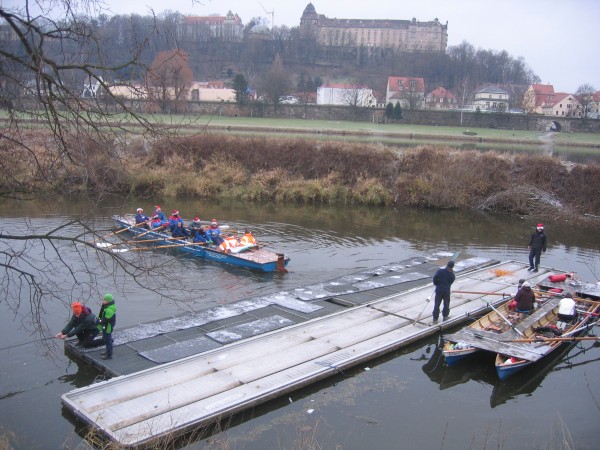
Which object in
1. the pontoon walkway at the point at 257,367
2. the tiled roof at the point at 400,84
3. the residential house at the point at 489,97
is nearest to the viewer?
the pontoon walkway at the point at 257,367

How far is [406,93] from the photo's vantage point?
97.0 m

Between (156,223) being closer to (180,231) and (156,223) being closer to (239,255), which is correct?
(180,231)

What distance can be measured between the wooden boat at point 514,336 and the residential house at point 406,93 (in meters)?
77.6

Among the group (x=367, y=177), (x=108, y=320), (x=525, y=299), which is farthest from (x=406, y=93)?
(x=108, y=320)

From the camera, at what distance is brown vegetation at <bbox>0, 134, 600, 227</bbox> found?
32688mm

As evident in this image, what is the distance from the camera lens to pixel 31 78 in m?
7.08

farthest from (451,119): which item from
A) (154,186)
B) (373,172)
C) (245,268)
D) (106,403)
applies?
(106,403)

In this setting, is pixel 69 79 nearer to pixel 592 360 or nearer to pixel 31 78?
pixel 31 78

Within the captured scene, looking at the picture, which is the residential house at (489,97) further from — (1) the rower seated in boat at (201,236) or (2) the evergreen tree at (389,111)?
(1) the rower seated in boat at (201,236)

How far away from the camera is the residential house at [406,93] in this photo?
303 feet

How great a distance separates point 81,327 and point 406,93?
91.9 m

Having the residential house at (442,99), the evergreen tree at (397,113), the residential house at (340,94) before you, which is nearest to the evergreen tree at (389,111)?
the evergreen tree at (397,113)

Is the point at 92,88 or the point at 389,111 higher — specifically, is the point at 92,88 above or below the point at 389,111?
below

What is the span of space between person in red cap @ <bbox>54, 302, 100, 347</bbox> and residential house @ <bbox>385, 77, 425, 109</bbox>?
82.5 meters
